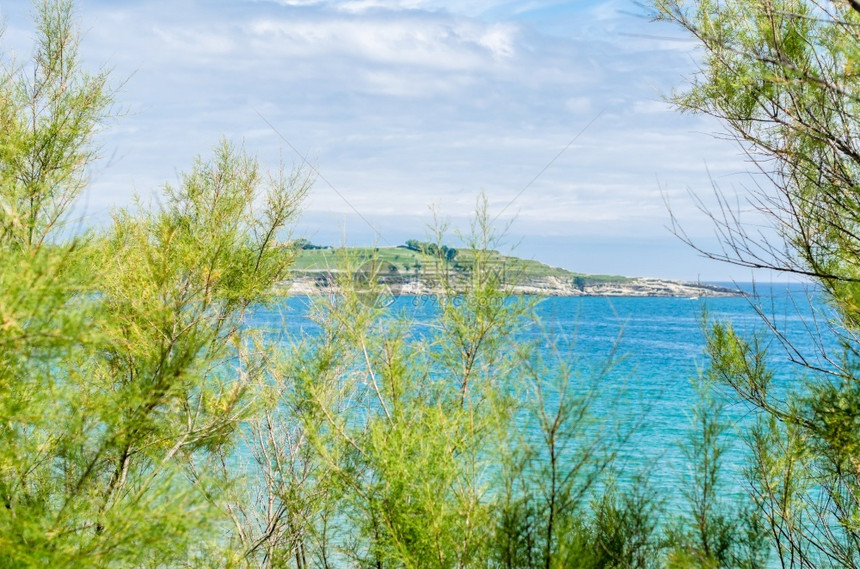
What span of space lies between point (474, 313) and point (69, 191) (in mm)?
3416

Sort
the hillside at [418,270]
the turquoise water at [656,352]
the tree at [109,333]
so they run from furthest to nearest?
the hillside at [418,270], the turquoise water at [656,352], the tree at [109,333]

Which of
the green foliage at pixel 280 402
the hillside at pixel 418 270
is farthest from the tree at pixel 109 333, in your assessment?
the hillside at pixel 418 270

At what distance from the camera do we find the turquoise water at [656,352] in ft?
14.0

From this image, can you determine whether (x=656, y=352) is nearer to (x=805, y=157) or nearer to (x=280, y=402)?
(x=280, y=402)

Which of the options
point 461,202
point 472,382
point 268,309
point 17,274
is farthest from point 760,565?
point 17,274

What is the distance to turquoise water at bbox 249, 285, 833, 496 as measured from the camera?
427 centimetres

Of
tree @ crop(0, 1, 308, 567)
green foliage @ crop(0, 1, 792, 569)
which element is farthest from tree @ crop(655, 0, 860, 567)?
tree @ crop(0, 1, 308, 567)

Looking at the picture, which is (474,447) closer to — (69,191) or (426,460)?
(426,460)

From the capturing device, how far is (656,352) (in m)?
34.5

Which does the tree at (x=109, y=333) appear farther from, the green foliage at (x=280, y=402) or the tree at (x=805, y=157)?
the tree at (x=805, y=157)

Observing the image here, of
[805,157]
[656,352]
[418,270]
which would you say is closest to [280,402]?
[418,270]

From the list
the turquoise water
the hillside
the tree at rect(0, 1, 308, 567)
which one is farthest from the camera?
the hillside

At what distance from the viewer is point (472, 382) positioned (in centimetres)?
521

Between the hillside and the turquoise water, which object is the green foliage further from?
the turquoise water
